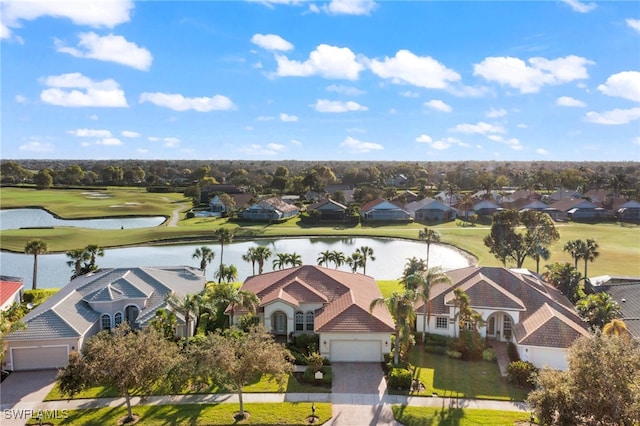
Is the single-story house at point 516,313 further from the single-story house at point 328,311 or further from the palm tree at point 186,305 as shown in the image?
the palm tree at point 186,305

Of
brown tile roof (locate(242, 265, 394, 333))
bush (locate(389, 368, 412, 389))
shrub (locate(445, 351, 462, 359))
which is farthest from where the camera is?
shrub (locate(445, 351, 462, 359))

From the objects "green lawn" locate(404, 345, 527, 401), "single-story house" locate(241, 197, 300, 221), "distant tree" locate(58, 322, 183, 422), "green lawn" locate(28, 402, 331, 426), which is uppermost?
"single-story house" locate(241, 197, 300, 221)

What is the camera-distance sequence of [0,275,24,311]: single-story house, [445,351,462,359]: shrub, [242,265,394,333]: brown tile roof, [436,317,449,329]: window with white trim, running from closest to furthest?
[242,265,394,333]: brown tile roof → [445,351,462,359]: shrub → [436,317,449,329]: window with white trim → [0,275,24,311]: single-story house

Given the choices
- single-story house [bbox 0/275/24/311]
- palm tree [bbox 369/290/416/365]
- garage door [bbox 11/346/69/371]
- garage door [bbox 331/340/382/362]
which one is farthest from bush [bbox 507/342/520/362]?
single-story house [bbox 0/275/24/311]

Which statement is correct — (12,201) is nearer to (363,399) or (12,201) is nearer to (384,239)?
(384,239)

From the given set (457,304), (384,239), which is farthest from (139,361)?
(384,239)

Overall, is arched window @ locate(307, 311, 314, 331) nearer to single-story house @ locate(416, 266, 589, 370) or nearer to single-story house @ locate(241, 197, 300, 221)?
single-story house @ locate(416, 266, 589, 370)
